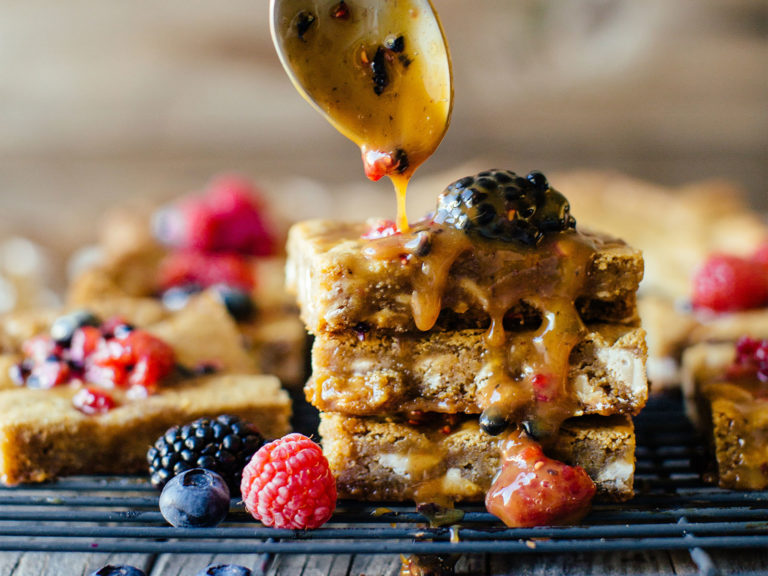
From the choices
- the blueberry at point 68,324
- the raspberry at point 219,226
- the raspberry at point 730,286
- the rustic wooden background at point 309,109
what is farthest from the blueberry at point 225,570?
the rustic wooden background at point 309,109

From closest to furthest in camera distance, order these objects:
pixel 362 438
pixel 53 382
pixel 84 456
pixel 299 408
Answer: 1. pixel 362 438
2. pixel 84 456
3. pixel 53 382
4. pixel 299 408

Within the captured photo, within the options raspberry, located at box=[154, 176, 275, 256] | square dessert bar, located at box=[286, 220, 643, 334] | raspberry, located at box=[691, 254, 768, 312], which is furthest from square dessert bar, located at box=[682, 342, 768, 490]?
raspberry, located at box=[154, 176, 275, 256]

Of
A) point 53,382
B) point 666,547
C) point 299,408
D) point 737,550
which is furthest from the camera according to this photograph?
point 299,408

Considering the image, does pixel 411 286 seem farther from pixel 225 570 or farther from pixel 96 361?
pixel 96 361

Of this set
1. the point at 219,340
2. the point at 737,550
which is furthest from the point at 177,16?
the point at 737,550

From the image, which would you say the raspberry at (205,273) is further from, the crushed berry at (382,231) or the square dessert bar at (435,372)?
the square dessert bar at (435,372)

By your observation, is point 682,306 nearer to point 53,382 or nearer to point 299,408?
point 299,408
